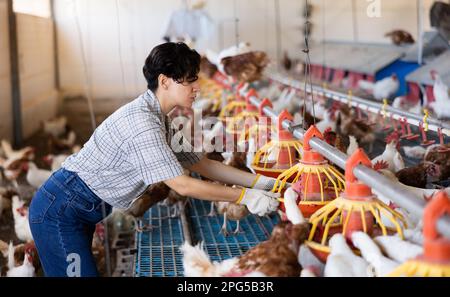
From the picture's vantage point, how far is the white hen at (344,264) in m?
1.43

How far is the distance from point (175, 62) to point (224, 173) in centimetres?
58

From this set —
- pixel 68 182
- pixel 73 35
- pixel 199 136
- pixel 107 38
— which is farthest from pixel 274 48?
pixel 68 182

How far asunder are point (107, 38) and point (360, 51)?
3.38m

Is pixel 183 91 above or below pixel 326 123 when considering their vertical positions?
above

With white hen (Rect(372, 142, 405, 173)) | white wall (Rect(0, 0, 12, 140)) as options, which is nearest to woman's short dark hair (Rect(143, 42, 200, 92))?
white hen (Rect(372, 142, 405, 173))

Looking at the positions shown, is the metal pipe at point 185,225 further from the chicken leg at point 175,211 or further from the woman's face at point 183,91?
the woman's face at point 183,91

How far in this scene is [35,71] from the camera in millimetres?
10289

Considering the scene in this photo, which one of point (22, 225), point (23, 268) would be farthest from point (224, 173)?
point (22, 225)

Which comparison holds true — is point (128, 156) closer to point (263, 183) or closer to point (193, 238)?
point (263, 183)

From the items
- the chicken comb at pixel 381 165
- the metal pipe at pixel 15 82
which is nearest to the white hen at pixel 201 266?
the chicken comb at pixel 381 165

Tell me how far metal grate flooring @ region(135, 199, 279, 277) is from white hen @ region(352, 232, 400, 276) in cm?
136

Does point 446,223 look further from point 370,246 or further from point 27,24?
point 27,24
